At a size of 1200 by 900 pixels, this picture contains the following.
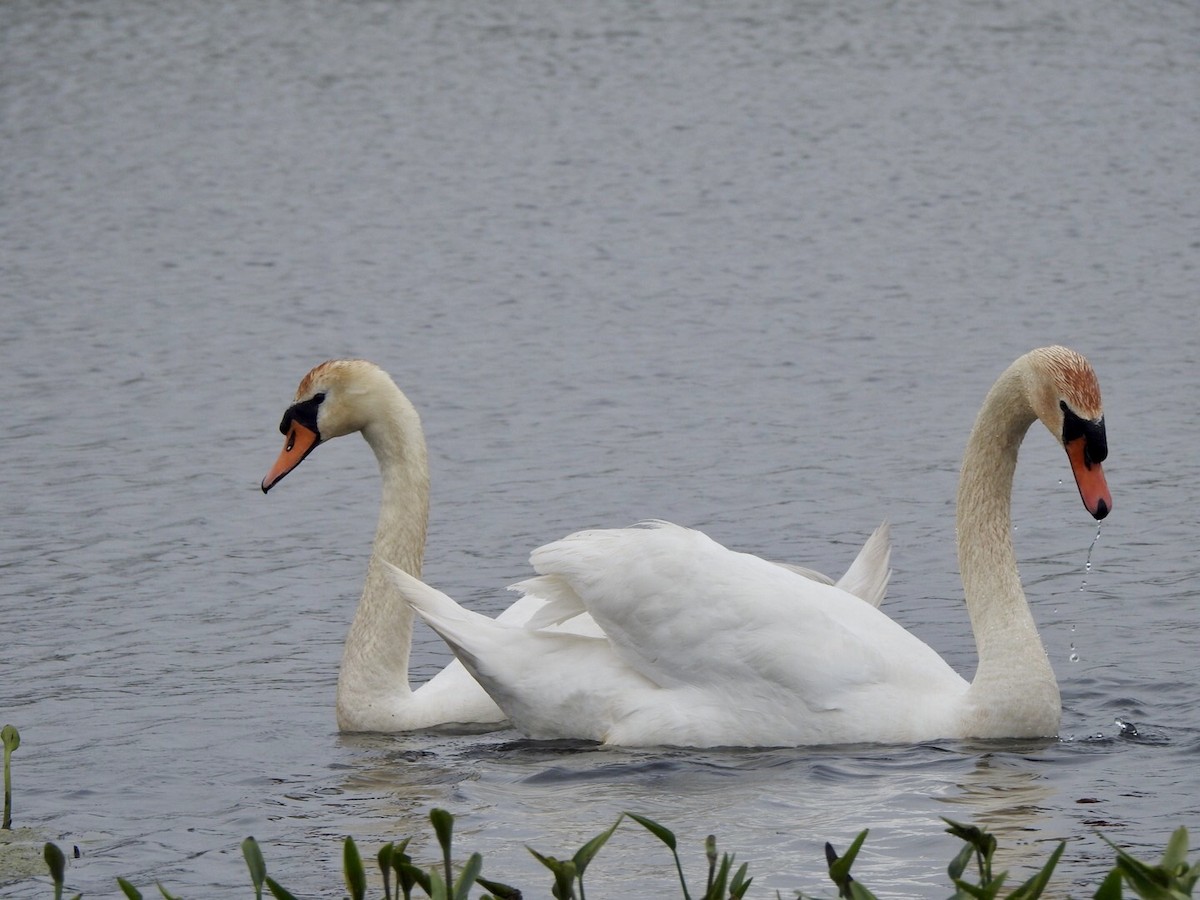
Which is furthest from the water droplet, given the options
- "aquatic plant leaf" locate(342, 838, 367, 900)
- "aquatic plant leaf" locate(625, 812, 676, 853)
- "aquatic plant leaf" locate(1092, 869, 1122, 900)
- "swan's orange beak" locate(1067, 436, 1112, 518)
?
"aquatic plant leaf" locate(342, 838, 367, 900)

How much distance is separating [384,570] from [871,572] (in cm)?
179

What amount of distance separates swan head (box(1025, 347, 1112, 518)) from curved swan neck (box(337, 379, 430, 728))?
2291 mm

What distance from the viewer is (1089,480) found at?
6887 millimetres

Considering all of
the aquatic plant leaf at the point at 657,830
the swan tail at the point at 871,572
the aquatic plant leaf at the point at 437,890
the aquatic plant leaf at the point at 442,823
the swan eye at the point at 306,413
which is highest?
the swan eye at the point at 306,413

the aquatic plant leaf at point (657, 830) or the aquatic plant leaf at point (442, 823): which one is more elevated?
the aquatic plant leaf at point (442, 823)

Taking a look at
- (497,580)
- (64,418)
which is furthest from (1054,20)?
(497,580)

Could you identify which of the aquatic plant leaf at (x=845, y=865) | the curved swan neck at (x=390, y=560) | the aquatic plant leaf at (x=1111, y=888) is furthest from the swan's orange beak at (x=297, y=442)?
the aquatic plant leaf at (x=1111, y=888)

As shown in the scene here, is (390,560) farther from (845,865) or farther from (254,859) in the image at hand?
(845,865)

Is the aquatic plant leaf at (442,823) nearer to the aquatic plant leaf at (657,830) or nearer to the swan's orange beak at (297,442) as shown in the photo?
the aquatic plant leaf at (657,830)

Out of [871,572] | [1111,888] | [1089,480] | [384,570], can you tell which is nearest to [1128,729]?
[1089,480]

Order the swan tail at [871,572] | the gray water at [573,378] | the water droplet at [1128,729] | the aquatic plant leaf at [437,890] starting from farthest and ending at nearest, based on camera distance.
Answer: the swan tail at [871,572], the water droplet at [1128,729], the gray water at [573,378], the aquatic plant leaf at [437,890]

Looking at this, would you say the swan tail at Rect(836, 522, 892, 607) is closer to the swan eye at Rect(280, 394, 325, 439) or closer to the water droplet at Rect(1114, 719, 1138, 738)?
the water droplet at Rect(1114, 719, 1138, 738)

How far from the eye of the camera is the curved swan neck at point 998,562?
7020 millimetres

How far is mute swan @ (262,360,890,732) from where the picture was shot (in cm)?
760
